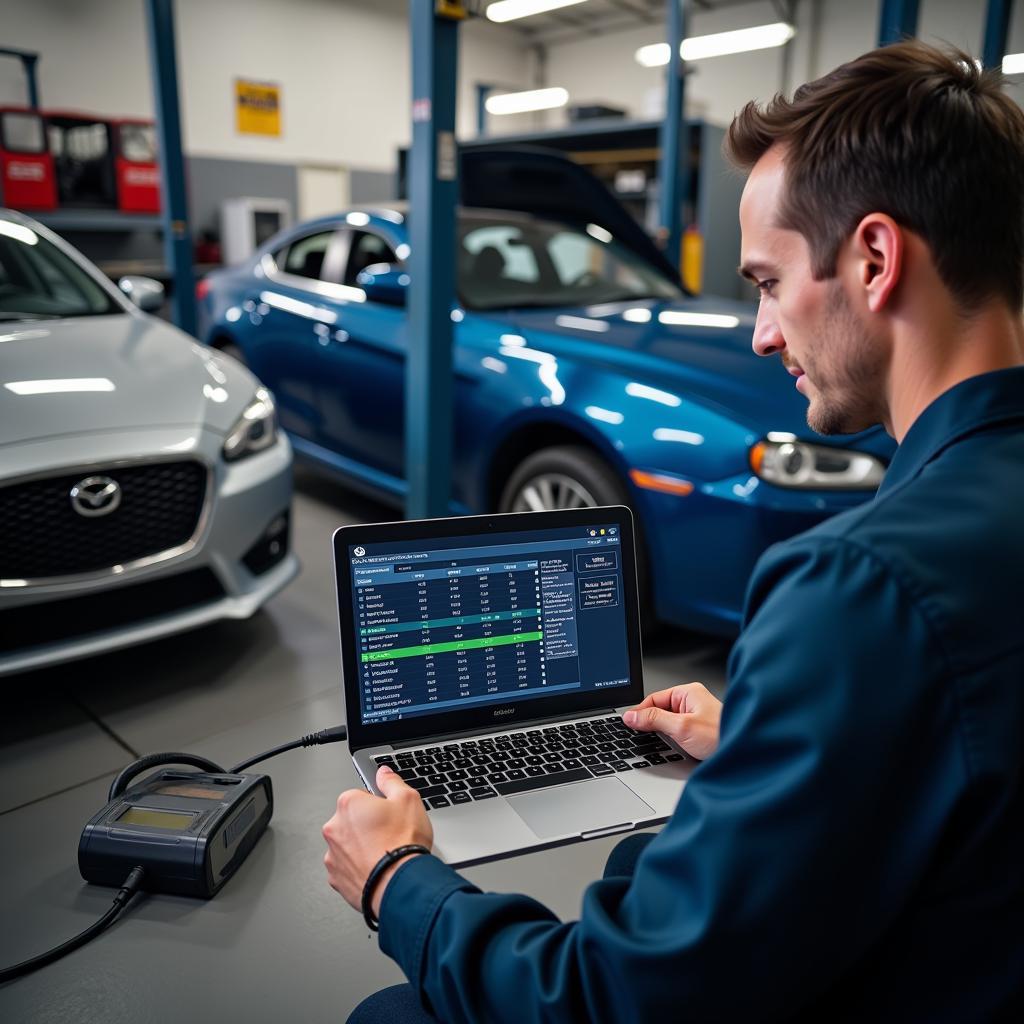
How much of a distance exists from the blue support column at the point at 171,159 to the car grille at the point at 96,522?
3057 mm

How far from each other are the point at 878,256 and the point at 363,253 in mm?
3295

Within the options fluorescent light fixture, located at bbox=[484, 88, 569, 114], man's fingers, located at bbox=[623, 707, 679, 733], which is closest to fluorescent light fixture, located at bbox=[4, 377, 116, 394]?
man's fingers, located at bbox=[623, 707, 679, 733]

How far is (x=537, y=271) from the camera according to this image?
3.66m

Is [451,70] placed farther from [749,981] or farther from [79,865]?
[749,981]

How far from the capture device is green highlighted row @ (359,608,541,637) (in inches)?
47.1

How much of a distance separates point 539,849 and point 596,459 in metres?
1.77

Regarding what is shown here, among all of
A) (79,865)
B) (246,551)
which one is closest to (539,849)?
(79,865)

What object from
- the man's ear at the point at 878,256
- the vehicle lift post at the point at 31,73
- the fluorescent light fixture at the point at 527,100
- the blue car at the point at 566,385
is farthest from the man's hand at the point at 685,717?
the fluorescent light fixture at the point at 527,100

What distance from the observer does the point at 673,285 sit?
4.00 m

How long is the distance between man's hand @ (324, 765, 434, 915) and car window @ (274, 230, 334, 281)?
11.0ft

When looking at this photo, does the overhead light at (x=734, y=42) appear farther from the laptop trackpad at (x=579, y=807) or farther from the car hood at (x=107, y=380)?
the laptop trackpad at (x=579, y=807)

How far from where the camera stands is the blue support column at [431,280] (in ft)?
9.51

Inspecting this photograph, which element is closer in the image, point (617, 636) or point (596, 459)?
point (617, 636)

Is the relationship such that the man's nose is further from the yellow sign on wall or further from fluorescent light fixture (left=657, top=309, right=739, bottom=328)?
the yellow sign on wall
